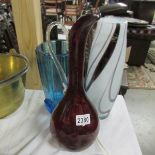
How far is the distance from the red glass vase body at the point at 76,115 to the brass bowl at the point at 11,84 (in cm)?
13

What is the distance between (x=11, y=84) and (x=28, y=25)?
241mm

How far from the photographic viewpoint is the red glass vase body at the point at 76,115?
403 millimetres

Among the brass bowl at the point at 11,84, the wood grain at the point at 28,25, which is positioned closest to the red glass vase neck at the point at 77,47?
the brass bowl at the point at 11,84

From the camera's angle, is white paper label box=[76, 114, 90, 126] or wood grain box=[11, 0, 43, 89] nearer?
white paper label box=[76, 114, 90, 126]

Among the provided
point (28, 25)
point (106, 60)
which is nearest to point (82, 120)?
point (106, 60)

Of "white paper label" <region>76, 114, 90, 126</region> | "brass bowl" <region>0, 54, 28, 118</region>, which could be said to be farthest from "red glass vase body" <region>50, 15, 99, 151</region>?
"brass bowl" <region>0, 54, 28, 118</region>

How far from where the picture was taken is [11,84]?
469mm

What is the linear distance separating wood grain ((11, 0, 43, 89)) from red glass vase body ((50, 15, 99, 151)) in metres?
0.28

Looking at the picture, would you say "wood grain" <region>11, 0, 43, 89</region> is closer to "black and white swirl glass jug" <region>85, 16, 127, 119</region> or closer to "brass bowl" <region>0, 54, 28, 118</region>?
"brass bowl" <region>0, 54, 28, 118</region>

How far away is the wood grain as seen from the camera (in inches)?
23.6

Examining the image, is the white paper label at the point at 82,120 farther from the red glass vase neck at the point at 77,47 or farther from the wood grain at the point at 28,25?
the wood grain at the point at 28,25

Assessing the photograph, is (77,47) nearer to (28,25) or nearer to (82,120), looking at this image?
(82,120)

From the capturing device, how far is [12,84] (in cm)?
47

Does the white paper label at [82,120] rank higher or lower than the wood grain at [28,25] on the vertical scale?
lower
